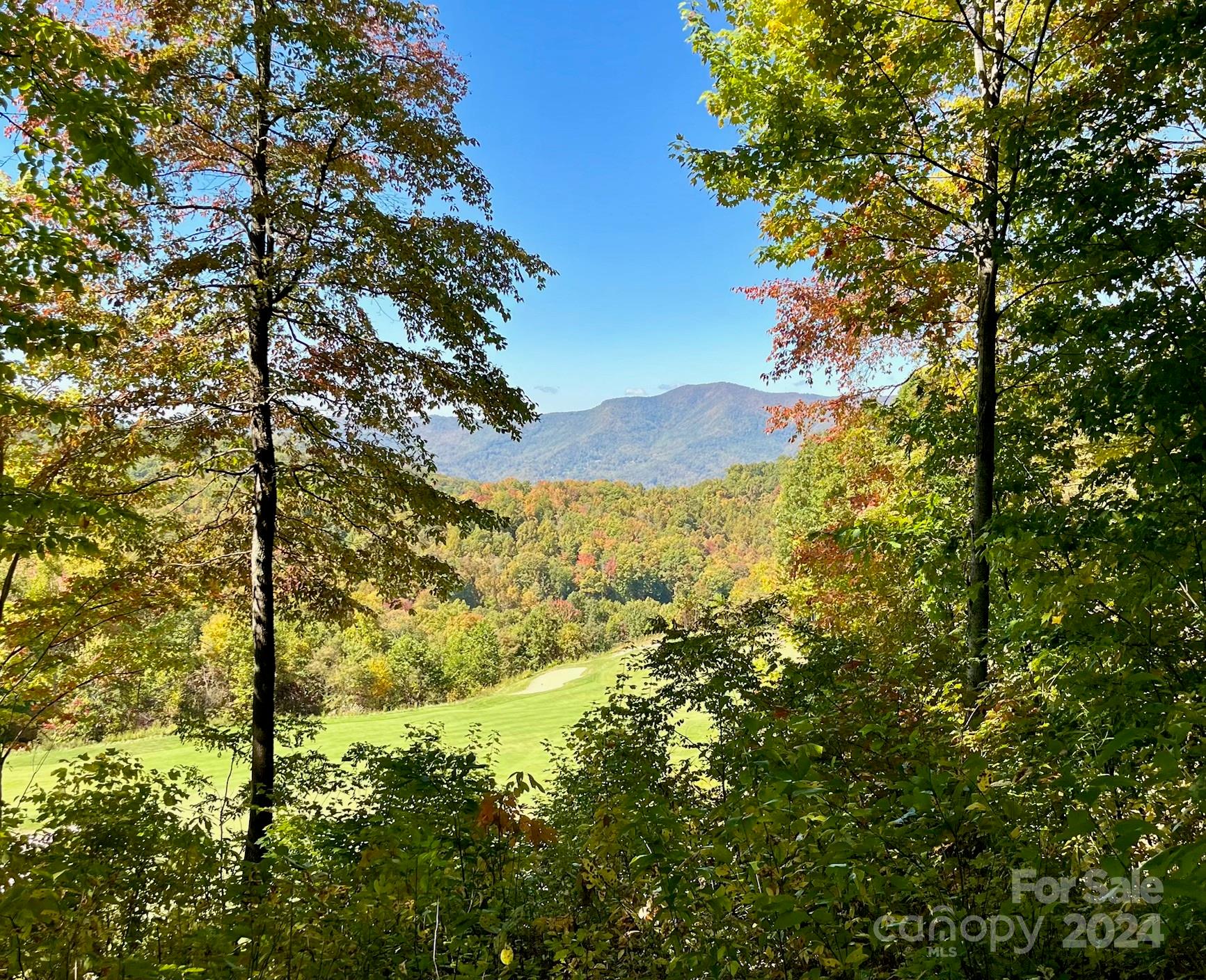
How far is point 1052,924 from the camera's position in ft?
6.35

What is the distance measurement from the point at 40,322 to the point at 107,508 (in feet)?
3.24

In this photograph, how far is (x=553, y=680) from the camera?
124 feet

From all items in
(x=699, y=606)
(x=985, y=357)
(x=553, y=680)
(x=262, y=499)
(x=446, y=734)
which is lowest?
(x=553, y=680)

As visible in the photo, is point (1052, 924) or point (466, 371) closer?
point (1052, 924)

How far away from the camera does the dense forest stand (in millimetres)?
2076

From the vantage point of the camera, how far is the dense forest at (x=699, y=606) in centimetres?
208

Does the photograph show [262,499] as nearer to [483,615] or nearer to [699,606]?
[699,606]

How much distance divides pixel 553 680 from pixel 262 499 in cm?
3415

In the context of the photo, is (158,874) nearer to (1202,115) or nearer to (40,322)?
(40,322)

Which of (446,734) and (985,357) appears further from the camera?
(446,734)

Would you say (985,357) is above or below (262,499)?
above

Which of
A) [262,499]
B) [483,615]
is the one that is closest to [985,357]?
[262,499]

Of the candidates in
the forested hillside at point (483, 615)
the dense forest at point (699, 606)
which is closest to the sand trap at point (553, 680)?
the forested hillside at point (483, 615)

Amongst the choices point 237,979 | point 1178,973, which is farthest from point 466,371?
point 1178,973
